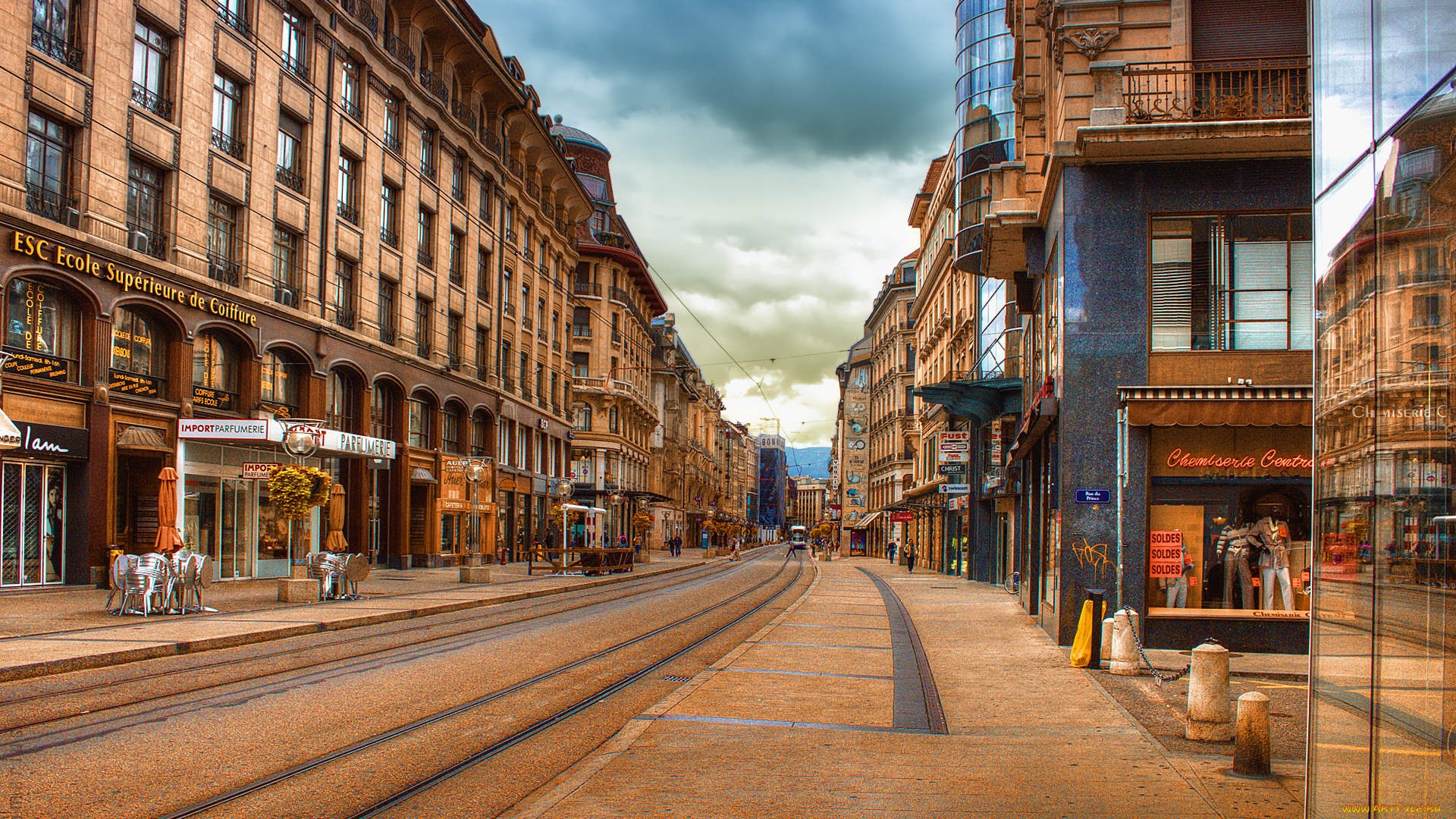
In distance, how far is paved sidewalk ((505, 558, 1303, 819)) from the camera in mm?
6262

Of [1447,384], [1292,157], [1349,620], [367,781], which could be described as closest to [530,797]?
[367,781]

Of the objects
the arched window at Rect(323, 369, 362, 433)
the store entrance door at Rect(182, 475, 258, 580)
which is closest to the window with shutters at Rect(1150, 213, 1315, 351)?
the store entrance door at Rect(182, 475, 258, 580)

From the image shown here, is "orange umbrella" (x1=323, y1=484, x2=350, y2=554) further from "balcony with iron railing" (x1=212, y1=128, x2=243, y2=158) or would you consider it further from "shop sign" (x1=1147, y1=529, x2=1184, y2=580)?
"shop sign" (x1=1147, y1=529, x2=1184, y2=580)

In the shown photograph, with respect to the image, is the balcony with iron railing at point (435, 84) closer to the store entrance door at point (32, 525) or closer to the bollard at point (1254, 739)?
the store entrance door at point (32, 525)

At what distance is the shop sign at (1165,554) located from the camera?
14898 mm

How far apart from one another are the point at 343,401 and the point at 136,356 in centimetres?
1013

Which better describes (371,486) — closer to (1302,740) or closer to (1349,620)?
(1302,740)

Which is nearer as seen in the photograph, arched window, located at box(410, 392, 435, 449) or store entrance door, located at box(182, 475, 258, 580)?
store entrance door, located at box(182, 475, 258, 580)

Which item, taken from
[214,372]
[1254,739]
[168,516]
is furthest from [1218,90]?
[214,372]

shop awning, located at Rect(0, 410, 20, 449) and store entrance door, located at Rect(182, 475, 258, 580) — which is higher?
shop awning, located at Rect(0, 410, 20, 449)

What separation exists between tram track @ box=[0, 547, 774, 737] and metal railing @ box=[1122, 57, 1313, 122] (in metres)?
12.1

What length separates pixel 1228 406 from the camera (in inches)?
570

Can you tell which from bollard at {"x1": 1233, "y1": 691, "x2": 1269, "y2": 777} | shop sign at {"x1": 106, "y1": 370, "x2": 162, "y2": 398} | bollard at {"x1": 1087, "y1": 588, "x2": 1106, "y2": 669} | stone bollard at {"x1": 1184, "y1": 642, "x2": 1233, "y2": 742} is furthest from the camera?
shop sign at {"x1": 106, "y1": 370, "x2": 162, "y2": 398}

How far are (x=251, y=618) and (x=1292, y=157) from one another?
16.5 meters
